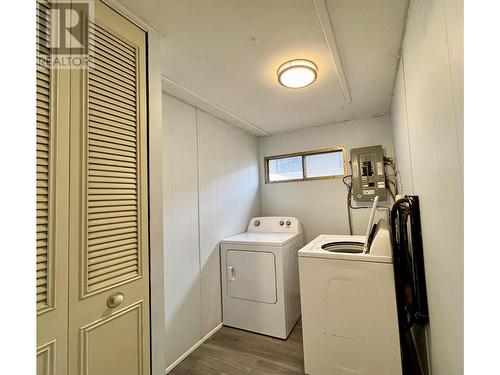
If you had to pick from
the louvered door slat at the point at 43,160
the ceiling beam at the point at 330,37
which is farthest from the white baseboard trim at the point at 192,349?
the ceiling beam at the point at 330,37

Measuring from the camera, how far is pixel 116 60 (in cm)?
111

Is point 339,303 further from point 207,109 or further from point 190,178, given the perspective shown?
point 207,109

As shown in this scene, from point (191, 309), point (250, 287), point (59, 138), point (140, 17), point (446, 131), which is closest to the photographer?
point (446, 131)

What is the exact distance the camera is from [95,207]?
977mm

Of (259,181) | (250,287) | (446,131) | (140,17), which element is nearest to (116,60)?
(140,17)

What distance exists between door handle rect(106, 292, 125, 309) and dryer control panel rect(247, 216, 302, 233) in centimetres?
228

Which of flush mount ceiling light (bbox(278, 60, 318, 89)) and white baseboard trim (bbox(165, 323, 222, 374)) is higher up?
flush mount ceiling light (bbox(278, 60, 318, 89))

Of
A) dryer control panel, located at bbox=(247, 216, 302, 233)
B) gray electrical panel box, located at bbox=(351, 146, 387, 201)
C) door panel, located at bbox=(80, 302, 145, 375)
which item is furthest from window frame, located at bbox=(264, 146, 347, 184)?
door panel, located at bbox=(80, 302, 145, 375)

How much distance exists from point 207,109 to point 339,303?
228 cm

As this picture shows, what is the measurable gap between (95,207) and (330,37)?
1637 mm

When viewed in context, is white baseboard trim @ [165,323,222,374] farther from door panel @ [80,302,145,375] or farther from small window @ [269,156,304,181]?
small window @ [269,156,304,181]

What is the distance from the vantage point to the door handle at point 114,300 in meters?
0.99

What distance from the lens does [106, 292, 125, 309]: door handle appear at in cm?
99

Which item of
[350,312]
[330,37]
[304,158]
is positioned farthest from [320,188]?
[330,37]
